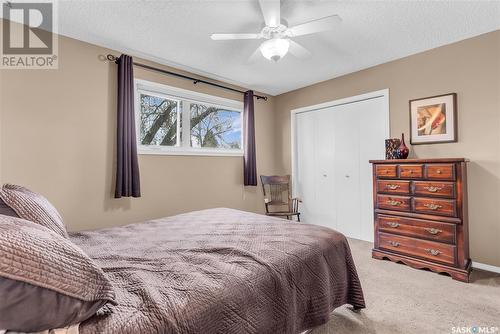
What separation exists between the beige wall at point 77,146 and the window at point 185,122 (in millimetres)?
135

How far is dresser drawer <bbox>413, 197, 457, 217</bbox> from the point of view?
2414 mm

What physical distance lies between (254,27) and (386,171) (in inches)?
84.4

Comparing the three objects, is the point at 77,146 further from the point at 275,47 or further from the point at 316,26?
the point at 316,26

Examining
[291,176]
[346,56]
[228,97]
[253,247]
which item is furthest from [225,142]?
[253,247]

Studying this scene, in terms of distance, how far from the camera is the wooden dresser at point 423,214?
2.39 m

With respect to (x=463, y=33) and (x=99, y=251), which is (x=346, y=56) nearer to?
(x=463, y=33)

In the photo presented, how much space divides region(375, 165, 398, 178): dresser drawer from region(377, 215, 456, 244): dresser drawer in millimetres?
477

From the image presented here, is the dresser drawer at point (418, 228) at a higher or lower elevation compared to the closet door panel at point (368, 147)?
lower

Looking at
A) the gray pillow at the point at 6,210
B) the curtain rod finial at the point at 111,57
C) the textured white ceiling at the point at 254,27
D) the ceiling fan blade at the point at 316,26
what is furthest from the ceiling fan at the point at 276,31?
the gray pillow at the point at 6,210

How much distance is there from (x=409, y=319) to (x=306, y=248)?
1.05 meters

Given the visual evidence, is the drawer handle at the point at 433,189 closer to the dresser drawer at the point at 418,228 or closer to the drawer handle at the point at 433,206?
the drawer handle at the point at 433,206

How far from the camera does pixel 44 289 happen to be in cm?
68

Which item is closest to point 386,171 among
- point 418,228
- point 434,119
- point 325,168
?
point 418,228

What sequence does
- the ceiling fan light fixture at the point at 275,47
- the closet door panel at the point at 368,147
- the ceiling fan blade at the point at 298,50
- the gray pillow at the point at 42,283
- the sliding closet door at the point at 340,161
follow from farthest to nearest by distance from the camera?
the sliding closet door at the point at 340,161 → the closet door panel at the point at 368,147 → the ceiling fan blade at the point at 298,50 → the ceiling fan light fixture at the point at 275,47 → the gray pillow at the point at 42,283
